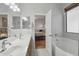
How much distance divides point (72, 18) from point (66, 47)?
0.45 metres

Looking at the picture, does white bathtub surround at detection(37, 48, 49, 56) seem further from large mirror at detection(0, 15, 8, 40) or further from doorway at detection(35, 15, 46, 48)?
large mirror at detection(0, 15, 8, 40)

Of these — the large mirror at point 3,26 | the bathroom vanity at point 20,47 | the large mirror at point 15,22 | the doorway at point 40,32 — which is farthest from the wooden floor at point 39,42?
the large mirror at point 3,26

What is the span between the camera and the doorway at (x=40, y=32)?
1963mm

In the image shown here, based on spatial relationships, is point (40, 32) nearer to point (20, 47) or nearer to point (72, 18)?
point (20, 47)

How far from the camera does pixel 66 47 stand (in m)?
1.91

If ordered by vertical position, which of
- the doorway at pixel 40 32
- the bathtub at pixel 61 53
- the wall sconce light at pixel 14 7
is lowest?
the bathtub at pixel 61 53

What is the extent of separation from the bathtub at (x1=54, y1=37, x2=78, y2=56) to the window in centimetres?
17

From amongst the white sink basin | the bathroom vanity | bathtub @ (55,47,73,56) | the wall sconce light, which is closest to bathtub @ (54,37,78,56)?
bathtub @ (55,47,73,56)

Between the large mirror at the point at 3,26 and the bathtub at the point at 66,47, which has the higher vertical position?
the large mirror at the point at 3,26

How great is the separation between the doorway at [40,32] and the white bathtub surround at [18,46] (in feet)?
0.46

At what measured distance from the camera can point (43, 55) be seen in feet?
6.19

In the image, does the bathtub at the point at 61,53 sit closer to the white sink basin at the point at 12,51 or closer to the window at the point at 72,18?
the window at the point at 72,18

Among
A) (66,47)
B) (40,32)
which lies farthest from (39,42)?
(66,47)

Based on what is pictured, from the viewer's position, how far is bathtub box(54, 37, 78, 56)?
6.14 ft
